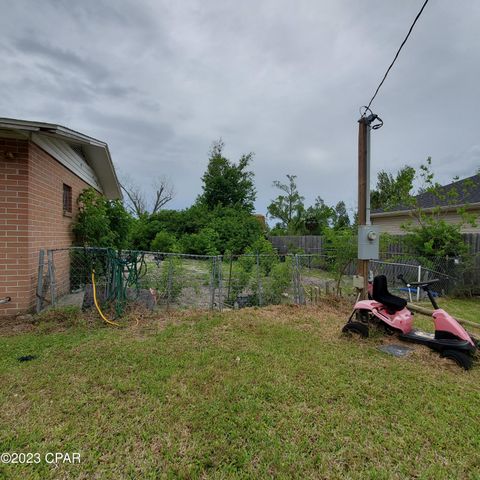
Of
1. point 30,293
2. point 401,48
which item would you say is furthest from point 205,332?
point 401,48

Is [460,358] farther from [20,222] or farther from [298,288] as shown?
[20,222]

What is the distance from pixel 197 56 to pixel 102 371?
7.52 metres

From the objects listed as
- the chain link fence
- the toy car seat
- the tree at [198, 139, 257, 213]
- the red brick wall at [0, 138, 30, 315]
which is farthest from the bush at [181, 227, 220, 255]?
the toy car seat

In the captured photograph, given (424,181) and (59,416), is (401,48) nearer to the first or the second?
(59,416)

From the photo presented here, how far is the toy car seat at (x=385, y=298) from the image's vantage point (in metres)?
3.83

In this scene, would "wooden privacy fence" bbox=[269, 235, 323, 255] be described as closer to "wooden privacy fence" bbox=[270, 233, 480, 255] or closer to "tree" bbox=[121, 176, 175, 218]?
"wooden privacy fence" bbox=[270, 233, 480, 255]

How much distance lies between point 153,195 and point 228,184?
15539 millimetres

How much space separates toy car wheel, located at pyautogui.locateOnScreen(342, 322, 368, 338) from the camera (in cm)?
398

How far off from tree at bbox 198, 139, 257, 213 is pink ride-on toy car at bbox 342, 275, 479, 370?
19.7 meters

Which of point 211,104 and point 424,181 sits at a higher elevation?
point 211,104

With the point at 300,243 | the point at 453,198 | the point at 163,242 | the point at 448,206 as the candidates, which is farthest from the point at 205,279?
the point at 300,243

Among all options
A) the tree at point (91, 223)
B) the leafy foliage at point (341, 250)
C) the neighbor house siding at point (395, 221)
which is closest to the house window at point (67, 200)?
the tree at point (91, 223)

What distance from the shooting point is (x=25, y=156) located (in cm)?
453

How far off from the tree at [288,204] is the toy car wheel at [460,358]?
26178 mm
